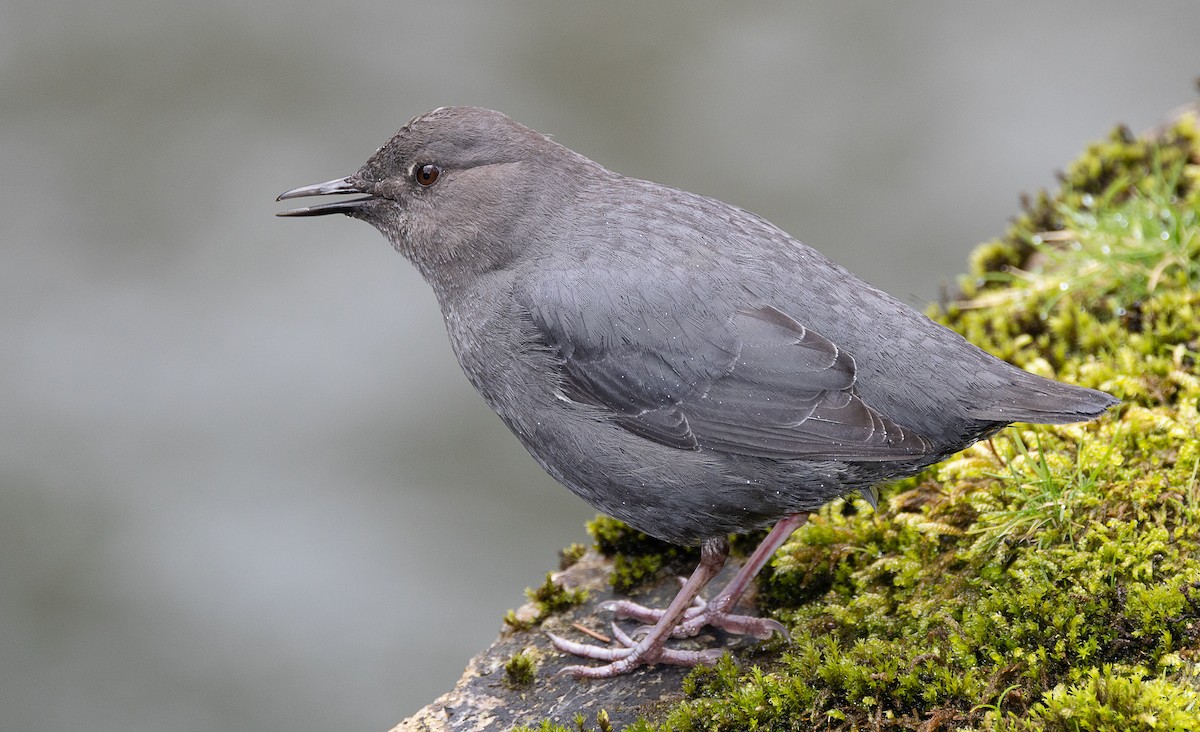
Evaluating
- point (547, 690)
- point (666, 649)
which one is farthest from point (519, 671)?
point (666, 649)

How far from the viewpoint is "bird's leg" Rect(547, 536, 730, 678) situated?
12.3 feet

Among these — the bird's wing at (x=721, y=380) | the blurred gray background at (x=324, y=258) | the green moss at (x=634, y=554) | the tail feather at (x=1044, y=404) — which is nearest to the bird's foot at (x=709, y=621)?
the green moss at (x=634, y=554)

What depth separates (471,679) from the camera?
3.90m

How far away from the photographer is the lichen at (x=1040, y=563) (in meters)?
3.05

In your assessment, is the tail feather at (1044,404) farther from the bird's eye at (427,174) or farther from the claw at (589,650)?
the bird's eye at (427,174)

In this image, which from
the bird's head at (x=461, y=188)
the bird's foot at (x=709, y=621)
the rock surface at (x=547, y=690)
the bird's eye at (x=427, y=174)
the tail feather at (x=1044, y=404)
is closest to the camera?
the tail feather at (x=1044, y=404)

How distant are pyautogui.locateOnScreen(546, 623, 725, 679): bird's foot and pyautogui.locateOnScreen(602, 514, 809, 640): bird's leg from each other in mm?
105

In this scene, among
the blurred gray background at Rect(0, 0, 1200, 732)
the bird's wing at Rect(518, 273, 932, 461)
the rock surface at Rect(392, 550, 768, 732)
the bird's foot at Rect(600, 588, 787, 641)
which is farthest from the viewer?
the blurred gray background at Rect(0, 0, 1200, 732)

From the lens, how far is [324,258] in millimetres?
8773

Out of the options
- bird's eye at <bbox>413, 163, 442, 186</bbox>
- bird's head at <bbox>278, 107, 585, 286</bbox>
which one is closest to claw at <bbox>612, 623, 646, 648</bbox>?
bird's head at <bbox>278, 107, 585, 286</bbox>

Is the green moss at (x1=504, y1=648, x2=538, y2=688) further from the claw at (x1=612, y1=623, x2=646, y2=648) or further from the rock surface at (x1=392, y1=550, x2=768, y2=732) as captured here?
the claw at (x1=612, y1=623, x2=646, y2=648)

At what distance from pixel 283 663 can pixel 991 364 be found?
5.14 m

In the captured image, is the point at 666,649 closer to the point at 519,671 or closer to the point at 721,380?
the point at 519,671

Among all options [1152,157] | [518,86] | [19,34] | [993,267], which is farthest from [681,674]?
[19,34]
